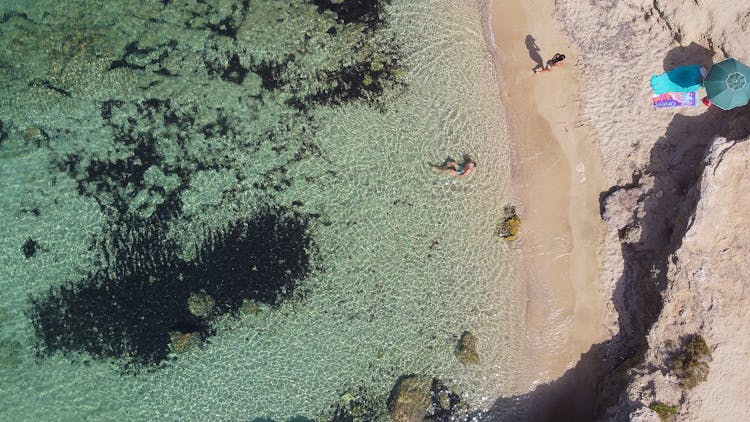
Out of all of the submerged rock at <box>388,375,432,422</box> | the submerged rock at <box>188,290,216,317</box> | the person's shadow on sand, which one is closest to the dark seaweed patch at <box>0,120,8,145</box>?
the submerged rock at <box>188,290,216,317</box>

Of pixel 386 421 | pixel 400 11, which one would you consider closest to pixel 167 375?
pixel 386 421

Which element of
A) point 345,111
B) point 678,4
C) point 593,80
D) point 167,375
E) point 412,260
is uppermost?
point 678,4

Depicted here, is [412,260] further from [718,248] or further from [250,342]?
Result: [718,248]

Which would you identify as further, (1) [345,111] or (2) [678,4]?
(1) [345,111]

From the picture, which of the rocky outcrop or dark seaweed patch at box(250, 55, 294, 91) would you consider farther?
dark seaweed patch at box(250, 55, 294, 91)

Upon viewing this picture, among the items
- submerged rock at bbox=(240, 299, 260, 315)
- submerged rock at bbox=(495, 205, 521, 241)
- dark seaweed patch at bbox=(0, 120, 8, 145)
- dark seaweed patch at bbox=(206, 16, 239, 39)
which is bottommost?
submerged rock at bbox=(240, 299, 260, 315)

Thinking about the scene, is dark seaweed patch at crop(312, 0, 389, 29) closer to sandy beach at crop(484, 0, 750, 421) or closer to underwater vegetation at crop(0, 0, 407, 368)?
underwater vegetation at crop(0, 0, 407, 368)

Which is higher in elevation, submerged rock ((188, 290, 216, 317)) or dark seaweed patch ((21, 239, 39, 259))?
dark seaweed patch ((21, 239, 39, 259))
